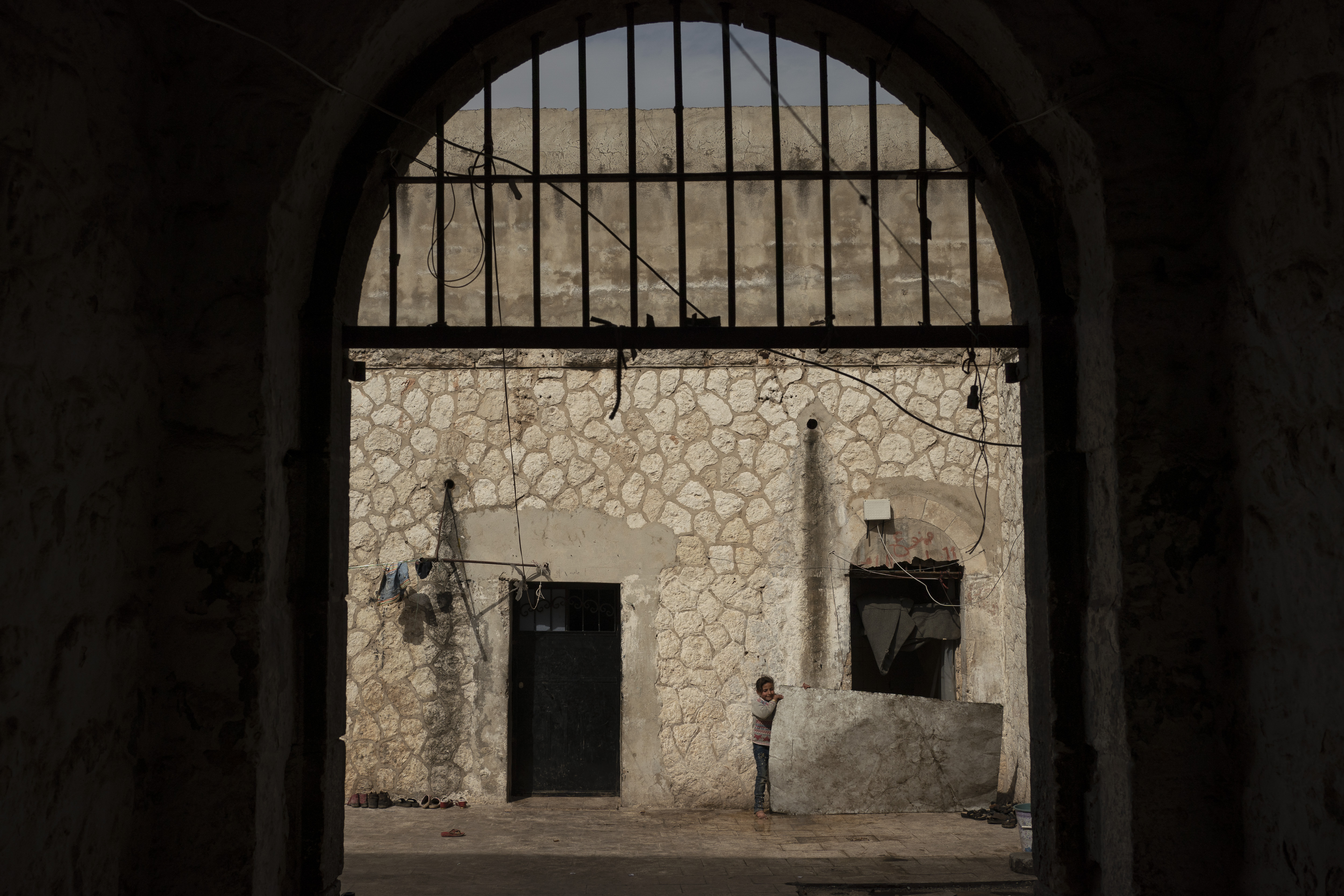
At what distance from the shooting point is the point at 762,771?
8.50m

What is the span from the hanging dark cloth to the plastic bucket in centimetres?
196

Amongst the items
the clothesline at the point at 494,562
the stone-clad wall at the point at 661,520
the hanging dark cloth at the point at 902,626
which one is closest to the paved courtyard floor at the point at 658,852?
the stone-clad wall at the point at 661,520

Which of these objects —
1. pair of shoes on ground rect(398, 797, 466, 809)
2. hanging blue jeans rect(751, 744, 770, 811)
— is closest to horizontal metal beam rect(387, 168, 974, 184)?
hanging blue jeans rect(751, 744, 770, 811)

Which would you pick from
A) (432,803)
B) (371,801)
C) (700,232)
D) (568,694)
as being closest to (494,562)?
(568,694)

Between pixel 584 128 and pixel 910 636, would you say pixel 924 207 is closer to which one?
pixel 584 128

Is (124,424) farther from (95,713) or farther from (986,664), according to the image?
(986,664)

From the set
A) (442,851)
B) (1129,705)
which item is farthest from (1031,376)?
(442,851)

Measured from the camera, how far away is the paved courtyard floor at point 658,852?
6289mm

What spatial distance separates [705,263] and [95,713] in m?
7.34

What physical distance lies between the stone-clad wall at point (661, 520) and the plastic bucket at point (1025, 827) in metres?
1.75

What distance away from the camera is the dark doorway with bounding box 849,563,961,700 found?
888cm

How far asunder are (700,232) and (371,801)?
5.73 metres

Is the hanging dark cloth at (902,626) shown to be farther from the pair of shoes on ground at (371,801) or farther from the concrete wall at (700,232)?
the pair of shoes on ground at (371,801)

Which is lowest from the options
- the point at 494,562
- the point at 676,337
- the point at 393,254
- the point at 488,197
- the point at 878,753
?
the point at 878,753
